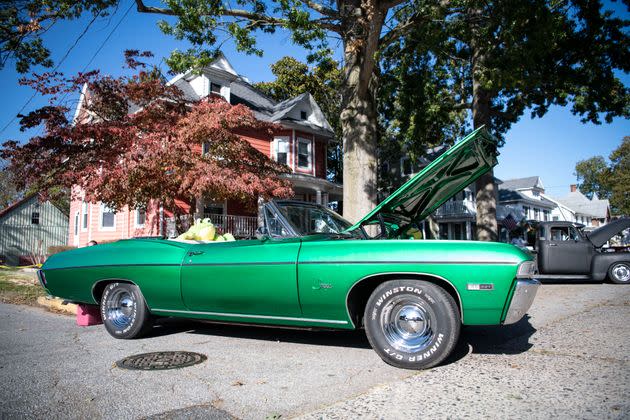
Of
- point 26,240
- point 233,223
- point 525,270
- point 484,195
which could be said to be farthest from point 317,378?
point 26,240

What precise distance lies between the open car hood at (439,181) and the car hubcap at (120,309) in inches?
112

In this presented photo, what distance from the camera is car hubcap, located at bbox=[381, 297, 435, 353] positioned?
338 centimetres

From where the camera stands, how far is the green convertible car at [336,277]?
129 inches

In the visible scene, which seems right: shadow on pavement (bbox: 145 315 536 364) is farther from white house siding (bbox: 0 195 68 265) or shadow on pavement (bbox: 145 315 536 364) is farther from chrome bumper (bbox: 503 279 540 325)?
white house siding (bbox: 0 195 68 265)

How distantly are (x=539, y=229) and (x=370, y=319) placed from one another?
35.3ft

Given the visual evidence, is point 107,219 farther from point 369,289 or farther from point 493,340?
point 493,340

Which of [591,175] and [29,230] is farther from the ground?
[591,175]

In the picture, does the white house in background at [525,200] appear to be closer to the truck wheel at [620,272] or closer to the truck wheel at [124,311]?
the truck wheel at [620,272]

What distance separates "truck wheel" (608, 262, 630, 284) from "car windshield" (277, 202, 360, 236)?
10.4 m

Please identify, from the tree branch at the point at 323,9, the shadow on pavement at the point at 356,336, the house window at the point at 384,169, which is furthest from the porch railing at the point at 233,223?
the house window at the point at 384,169

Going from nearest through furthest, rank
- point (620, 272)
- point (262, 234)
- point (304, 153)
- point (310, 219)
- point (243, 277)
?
point (243, 277) < point (262, 234) < point (310, 219) < point (620, 272) < point (304, 153)

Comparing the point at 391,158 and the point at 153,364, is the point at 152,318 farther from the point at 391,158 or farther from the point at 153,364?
the point at 391,158

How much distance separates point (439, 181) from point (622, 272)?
385 inches

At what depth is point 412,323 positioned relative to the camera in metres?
3.40
